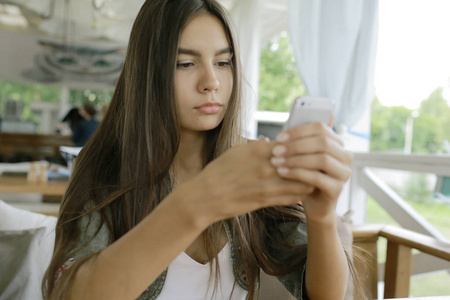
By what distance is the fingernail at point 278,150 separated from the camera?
531 millimetres

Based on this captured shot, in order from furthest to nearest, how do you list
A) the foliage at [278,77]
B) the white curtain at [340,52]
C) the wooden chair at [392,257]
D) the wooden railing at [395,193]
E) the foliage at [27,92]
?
the foliage at [27,92]
the foliage at [278,77]
the white curtain at [340,52]
the wooden railing at [395,193]
the wooden chair at [392,257]

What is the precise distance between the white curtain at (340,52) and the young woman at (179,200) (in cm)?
143

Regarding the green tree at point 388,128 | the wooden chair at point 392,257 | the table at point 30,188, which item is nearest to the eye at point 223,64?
the wooden chair at point 392,257

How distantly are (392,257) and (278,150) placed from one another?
110 cm

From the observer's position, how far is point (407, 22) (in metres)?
3.68

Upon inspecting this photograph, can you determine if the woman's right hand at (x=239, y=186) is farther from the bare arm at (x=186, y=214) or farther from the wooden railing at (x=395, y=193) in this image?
the wooden railing at (x=395, y=193)

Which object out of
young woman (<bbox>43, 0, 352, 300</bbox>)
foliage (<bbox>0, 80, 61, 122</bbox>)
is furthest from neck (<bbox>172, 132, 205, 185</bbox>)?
foliage (<bbox>0, 80, 61, 122</bbox>)

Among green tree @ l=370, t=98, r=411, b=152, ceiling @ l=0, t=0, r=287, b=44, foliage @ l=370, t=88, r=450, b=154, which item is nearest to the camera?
foliage @ l=370, t=88, r=450, b=154

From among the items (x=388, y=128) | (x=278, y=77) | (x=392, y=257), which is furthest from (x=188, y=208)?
(x=278, y=77)

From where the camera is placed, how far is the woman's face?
88 centimetres

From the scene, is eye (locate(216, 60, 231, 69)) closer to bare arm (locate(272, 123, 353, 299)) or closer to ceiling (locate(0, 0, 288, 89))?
bare arm (locate(272, 123, 353, 299))

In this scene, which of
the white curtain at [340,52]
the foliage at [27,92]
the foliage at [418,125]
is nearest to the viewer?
the white curtain at [340,52]

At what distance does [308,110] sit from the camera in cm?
57

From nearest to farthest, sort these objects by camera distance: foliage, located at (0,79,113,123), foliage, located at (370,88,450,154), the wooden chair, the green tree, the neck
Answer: the neck → the wooden chair → foliage, located at (370,88,450,154) → the green tree → foliage, located at (0,79,113,123)
